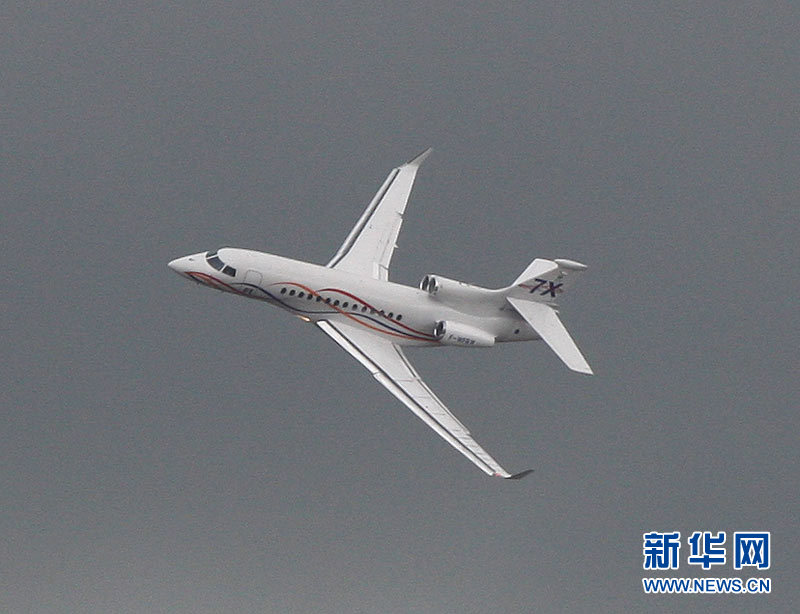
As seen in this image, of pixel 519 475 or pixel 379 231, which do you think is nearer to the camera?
pixel 519 475

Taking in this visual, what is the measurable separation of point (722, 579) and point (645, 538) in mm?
3635

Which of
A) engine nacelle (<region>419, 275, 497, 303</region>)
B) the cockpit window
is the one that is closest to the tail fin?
engine nacelle (<region>419, 275, 497, 303</region>)

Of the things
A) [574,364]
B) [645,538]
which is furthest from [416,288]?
[645,538]

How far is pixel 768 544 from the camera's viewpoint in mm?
61969

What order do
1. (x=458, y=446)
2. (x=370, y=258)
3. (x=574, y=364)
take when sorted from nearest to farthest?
(x=458, y=446) < (x=574, y=364) < (x=370, y=258)

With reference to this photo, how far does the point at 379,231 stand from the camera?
258 ft

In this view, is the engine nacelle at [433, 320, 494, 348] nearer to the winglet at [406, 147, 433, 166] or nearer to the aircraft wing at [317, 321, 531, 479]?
the aircraft wing at [317, 321, 531, 479]

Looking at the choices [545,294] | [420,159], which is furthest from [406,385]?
[420,159]

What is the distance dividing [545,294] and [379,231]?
10.4 meters

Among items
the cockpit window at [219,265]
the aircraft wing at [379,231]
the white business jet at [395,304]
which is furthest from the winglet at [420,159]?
the cockpit window at [219,265]

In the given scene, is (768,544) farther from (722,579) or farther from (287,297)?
(287,297)

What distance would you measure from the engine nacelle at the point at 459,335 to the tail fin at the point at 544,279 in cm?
262

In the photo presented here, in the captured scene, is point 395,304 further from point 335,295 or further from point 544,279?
point 544,279

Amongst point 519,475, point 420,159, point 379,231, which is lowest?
point 519,475
